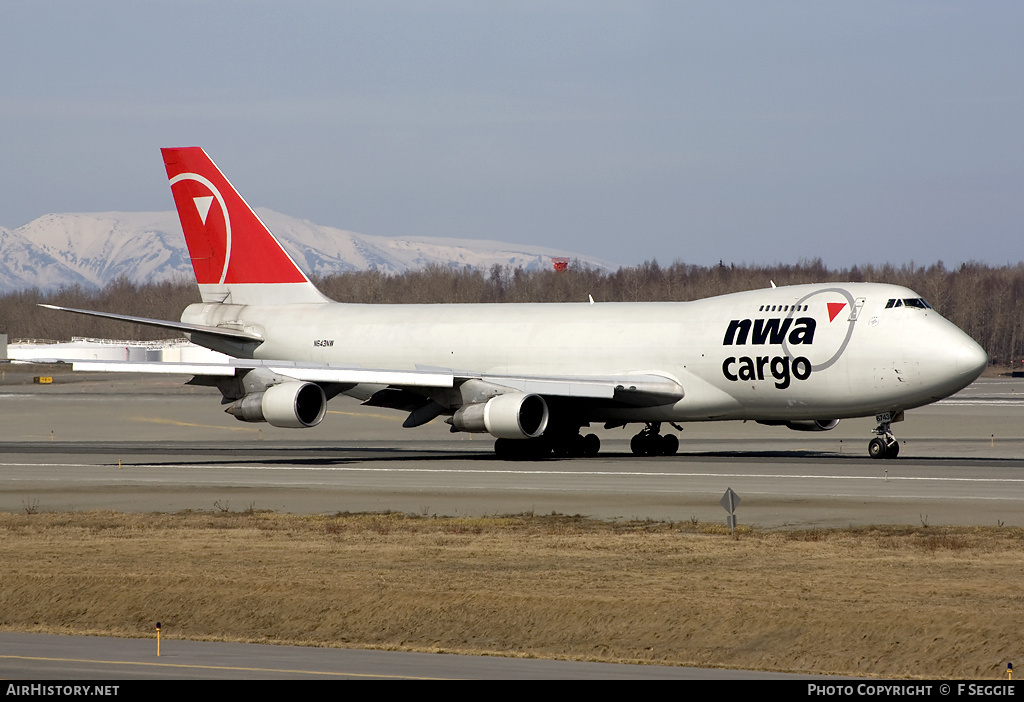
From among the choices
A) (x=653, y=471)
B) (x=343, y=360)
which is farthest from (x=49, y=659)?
(x=343, y=360)

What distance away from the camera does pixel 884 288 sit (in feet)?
127

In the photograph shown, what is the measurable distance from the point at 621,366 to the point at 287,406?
391 inches

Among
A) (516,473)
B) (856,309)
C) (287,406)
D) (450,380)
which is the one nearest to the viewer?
(516,473)

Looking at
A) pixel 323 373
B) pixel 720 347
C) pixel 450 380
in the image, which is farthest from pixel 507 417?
pixel 720 347

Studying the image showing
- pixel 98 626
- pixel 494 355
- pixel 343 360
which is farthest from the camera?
pixel 343 360

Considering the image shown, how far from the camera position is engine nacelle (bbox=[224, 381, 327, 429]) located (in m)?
39.2

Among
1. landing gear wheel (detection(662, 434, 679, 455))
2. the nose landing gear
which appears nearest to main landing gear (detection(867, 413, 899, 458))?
the nose landing gear

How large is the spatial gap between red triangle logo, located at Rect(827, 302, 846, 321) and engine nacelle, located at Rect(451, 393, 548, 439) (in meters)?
8.34

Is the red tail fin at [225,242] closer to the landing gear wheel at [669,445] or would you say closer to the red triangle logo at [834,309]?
the landing gear wheel at [669,445]

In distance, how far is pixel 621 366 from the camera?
41719mm

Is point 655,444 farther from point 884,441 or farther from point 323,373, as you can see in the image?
point 323,373

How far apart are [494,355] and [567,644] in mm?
29249

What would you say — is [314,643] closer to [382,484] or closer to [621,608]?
[621,608]

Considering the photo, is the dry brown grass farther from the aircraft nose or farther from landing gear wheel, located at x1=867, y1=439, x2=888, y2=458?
landing gear wheel, located at x1=867, y1=439, x2=888, y2=458
